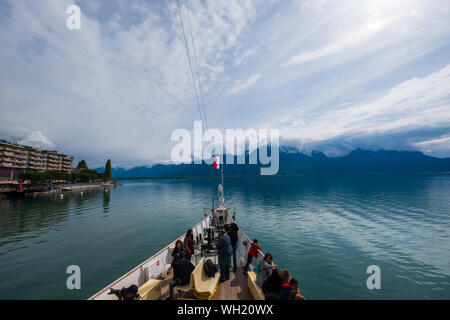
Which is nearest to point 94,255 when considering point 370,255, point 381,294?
point 381,294

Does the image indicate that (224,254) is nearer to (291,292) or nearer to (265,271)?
(265,271)

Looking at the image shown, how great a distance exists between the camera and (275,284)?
668cm

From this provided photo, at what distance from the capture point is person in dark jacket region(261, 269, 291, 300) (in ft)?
21.4

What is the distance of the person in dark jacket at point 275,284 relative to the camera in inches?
256

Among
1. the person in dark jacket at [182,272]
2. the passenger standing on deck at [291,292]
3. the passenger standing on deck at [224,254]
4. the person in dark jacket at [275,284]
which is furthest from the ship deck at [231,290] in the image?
the passenger standing on deck at [291,292]

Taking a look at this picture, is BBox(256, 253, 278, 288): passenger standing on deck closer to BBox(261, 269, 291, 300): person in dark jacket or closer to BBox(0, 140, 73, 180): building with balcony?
BBox(261, 269, 291, 300): person in dark jacket

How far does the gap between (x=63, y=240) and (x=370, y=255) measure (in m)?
35.8

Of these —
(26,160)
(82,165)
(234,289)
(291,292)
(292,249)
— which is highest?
(26,160)

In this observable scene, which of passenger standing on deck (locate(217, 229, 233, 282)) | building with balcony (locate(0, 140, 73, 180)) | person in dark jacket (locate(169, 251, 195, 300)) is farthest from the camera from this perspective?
building with balcony (locate(0, 140, 73, 180))

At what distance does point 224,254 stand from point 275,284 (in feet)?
8.53

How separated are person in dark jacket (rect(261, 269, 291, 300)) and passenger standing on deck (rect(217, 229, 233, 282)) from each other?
214 cm

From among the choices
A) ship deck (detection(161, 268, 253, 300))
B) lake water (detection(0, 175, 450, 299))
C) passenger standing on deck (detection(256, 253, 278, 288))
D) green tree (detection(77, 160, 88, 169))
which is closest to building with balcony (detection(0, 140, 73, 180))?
green tree (detection(77, 160, 88, 169))

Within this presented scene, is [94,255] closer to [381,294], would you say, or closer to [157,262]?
[157,262]

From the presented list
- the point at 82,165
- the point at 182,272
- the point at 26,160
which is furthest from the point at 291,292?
the point at 82,165
